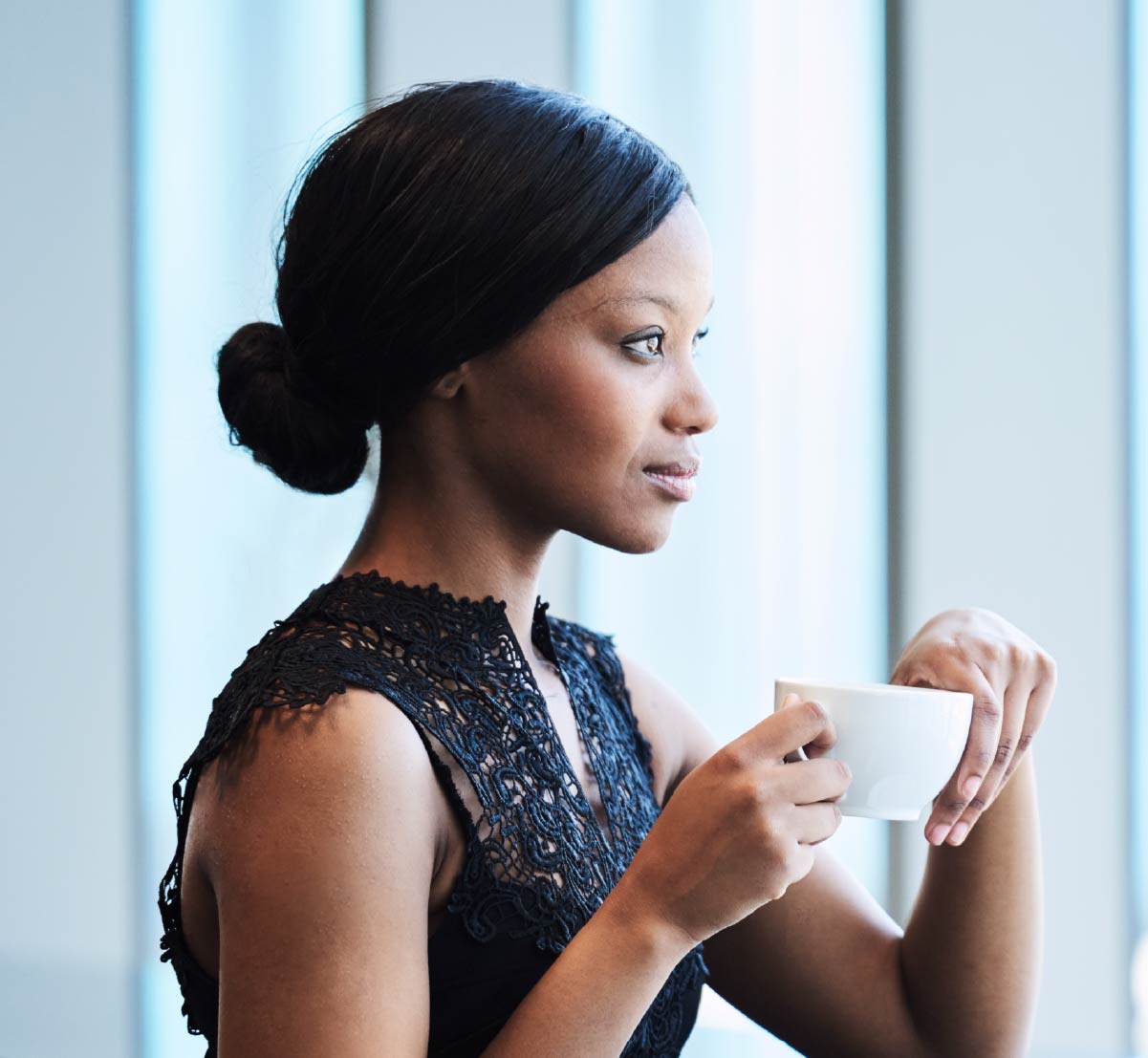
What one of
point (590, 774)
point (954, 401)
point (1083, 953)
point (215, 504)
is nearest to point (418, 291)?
point (590, 774)

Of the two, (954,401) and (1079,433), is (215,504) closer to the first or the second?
(954,401)

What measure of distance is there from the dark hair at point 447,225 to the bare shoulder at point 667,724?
1.23 ft

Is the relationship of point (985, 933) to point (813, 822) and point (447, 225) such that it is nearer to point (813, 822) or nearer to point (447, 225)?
point (813, 822)

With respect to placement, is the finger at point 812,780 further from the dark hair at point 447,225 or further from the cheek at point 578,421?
the dark hair at point 447,225

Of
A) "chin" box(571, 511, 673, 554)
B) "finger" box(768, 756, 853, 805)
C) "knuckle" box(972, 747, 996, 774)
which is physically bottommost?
"knuckle" box(972, 747, 996, 774)

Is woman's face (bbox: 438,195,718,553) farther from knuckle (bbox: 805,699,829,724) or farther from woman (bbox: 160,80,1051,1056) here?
knuckle (bbox: 805,699,829,724)

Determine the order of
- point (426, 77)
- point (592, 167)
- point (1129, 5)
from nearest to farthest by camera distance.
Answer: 1. point (592, 167)
2. point (1129, 5)
3. point (426, 77)

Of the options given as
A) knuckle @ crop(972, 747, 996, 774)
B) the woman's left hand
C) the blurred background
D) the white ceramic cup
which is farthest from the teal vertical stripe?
the white ceramic cup

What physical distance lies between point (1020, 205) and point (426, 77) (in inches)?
37.7

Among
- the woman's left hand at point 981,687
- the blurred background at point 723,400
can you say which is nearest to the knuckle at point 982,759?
the woman's left hand at point 981,687

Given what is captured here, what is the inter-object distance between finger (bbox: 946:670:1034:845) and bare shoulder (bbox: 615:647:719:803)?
0.32 m

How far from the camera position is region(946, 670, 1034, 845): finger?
1.00 metres

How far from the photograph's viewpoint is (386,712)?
35.8 inches

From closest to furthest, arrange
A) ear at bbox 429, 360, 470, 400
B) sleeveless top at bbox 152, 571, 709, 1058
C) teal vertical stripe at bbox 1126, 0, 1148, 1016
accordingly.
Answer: sleeveless top at bbox 152, 571, 709, 1058
ear at bbox 429, 360, 470, 400
teal vertical stripe at bbox 1126, 0, 1148, 1016
